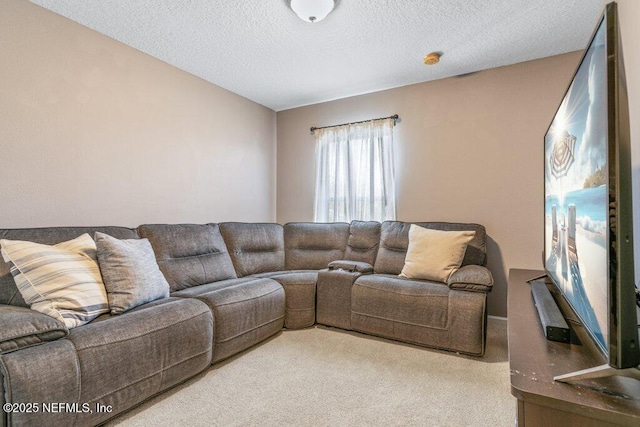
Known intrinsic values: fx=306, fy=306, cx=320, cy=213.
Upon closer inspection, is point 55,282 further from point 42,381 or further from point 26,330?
point 42,381

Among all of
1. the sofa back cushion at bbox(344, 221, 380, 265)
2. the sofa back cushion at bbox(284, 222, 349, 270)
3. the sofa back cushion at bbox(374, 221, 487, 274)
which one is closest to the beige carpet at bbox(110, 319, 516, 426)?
the sofa back cushion at bbox(374, 221, 487, 274)

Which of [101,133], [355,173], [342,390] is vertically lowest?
[342,390]

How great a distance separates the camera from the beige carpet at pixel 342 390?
154 centimetres

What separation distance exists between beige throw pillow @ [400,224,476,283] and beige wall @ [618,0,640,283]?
4.36 feet

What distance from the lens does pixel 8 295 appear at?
5.27 ft

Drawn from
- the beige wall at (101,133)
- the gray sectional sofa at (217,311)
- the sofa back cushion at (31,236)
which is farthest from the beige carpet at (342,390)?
the beige wall at (101,133)

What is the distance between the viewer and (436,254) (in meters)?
2.58

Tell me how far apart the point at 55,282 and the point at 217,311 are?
2.86 ft

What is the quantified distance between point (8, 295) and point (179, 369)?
96 cm

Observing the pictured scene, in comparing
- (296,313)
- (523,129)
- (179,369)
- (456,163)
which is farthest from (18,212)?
(523,129)

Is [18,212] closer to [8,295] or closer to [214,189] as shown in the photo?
[8,295]

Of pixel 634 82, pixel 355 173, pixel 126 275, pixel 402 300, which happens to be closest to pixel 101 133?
pixel 126 275

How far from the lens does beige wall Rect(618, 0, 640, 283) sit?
1203 mm

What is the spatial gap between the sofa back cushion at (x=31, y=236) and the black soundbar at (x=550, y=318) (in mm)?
2381
